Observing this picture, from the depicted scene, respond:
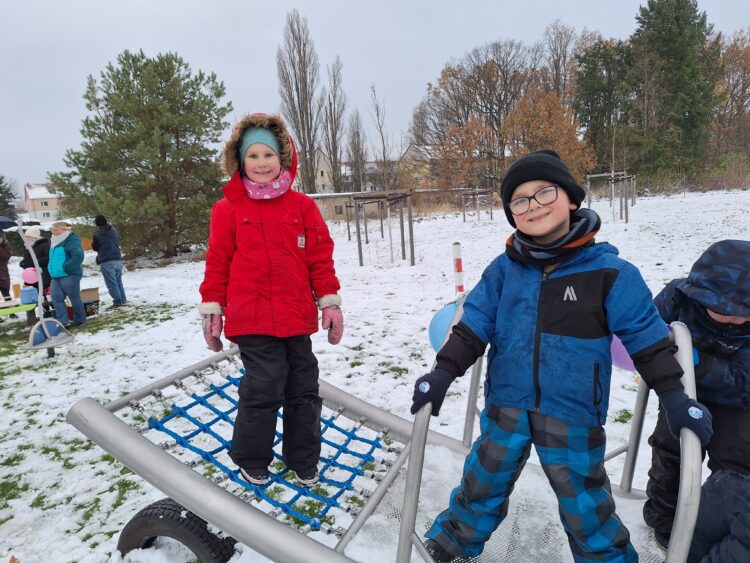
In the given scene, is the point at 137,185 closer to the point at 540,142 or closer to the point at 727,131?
the point at 540,142

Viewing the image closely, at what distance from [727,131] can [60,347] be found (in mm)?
37888

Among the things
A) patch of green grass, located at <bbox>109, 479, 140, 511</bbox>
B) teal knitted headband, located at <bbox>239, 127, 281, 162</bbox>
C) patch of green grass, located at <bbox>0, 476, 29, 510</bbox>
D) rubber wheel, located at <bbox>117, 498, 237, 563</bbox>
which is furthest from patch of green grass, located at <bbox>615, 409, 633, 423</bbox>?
patch of green grass, located at <bbox>0, 476, 29, 510</bbox>

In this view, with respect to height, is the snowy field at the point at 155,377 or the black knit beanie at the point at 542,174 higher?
the black knit beanie at the point at 542,174

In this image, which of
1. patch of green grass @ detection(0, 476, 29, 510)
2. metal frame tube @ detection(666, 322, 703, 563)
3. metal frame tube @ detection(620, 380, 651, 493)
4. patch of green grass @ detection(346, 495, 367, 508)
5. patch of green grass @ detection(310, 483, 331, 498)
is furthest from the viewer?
patch of green grass @ detection(0, 476, 29, 510)

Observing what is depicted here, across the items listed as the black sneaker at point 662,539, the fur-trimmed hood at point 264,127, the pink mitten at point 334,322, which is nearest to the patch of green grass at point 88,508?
the pink mitten at point 334,322

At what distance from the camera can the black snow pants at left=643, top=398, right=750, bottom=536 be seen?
5.01 ft

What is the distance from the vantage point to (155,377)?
4355 mm

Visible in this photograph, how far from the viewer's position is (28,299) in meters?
6.34

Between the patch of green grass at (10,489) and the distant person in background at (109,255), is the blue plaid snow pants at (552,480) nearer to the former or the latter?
the patch of green grass at (10,489)

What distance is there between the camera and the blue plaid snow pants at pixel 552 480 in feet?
4.64

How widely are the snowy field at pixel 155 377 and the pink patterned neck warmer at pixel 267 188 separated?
155 cm

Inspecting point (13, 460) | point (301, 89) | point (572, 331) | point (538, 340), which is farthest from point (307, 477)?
point (301, 89)

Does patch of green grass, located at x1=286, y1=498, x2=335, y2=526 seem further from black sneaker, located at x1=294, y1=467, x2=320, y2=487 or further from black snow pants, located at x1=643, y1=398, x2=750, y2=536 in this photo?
black snow pants, located at x1=643, y1=398, x2=750, y2=536

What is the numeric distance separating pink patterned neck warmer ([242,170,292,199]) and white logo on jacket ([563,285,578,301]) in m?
1.25
